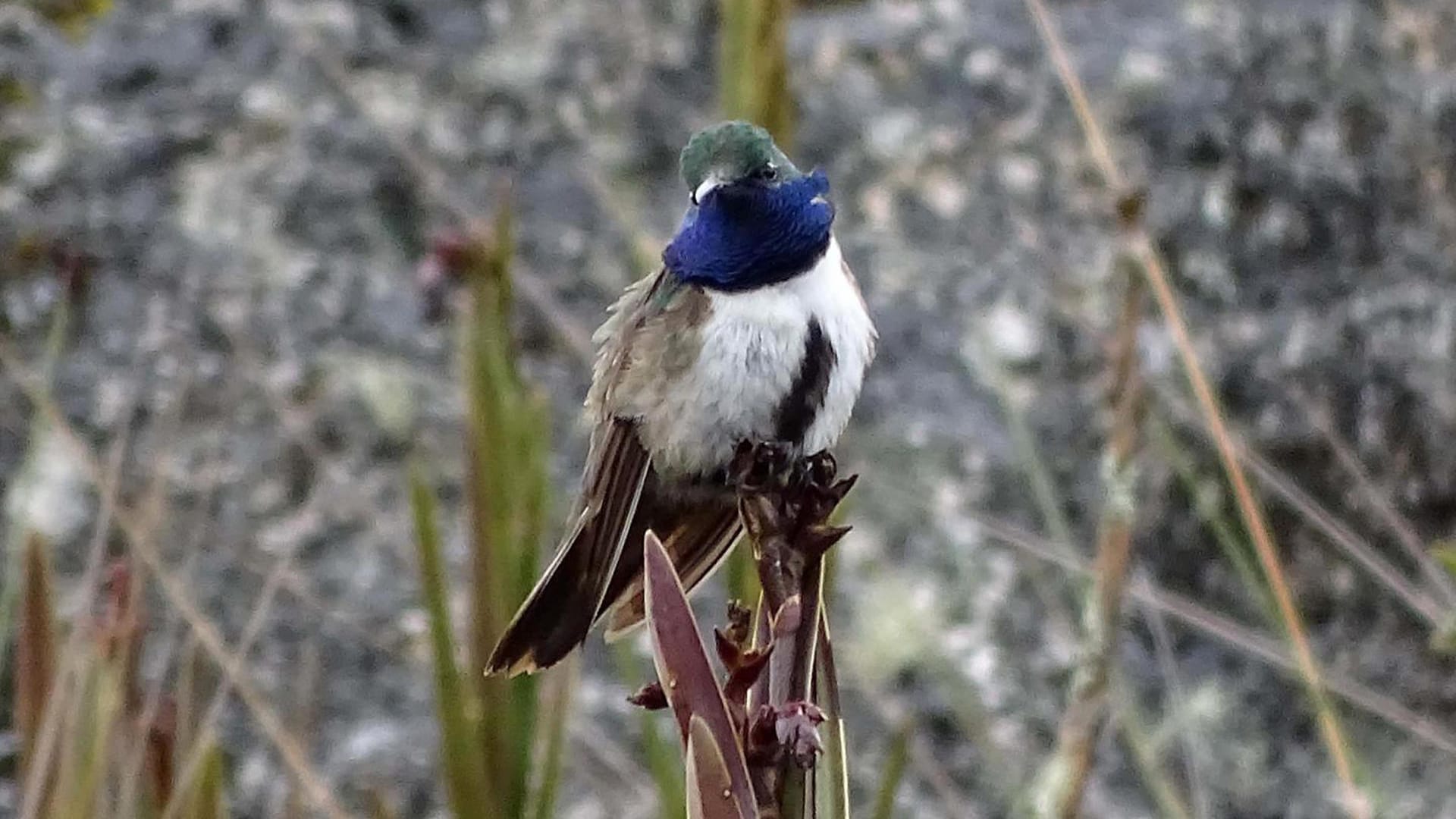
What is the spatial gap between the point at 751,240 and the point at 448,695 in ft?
1.43

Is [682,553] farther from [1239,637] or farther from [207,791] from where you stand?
[1239,637]

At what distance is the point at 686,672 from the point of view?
72 cm

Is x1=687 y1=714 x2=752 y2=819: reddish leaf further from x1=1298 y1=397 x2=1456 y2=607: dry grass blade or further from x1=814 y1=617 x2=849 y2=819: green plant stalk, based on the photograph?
x1=1298 y1=397 x2=1456 y2=607: dry grass blade

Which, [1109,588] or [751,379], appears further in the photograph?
[751,379]

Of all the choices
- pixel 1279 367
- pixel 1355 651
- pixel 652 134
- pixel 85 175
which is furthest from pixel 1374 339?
pixel 85 175

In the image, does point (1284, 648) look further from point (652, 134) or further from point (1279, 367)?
point (652, 134)

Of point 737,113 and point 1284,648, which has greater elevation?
point 737,113

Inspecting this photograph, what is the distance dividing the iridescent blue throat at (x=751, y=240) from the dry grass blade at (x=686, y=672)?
0.71 m

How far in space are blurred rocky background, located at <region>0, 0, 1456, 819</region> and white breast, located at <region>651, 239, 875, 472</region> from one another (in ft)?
1.88

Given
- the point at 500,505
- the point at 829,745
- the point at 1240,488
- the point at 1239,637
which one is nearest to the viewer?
the point at 829,745

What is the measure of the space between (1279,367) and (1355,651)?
1.29 ft

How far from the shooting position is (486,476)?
136 centimetres

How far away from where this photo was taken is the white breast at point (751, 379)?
138 centimetres

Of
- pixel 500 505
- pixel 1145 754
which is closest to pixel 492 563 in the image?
pixel 500 505
